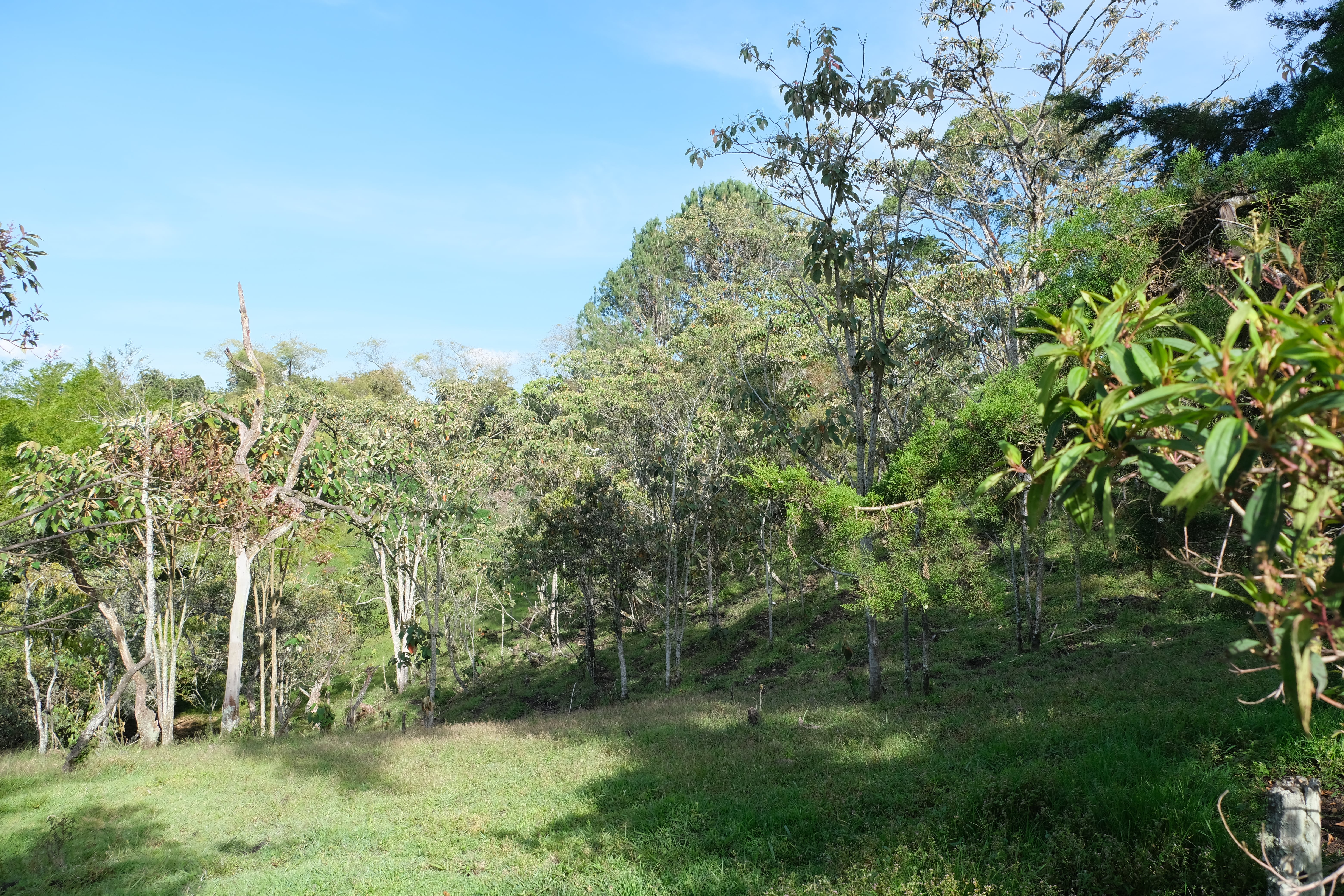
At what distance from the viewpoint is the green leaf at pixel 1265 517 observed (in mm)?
1129

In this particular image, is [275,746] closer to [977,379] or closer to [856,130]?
[856,130]

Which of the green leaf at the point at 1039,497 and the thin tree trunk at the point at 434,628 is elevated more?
the green leaf at the point at 1039,497

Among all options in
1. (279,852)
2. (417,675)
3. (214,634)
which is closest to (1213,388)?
(279,852)

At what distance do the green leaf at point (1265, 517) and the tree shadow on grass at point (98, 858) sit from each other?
679 centimetres

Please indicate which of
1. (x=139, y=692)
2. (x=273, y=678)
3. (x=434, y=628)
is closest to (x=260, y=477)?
(x=139, y=692)

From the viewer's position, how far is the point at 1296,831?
2.81 m

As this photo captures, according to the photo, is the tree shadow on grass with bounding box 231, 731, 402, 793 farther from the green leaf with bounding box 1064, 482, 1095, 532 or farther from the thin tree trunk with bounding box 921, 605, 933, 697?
the green leaf with bounding box 1064, 482, 1095, 532

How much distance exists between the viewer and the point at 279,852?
6.22 meters

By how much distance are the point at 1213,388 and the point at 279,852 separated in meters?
7.30

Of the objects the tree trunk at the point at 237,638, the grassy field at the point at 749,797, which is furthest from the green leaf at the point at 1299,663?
the tree trunk at the point at 237,638

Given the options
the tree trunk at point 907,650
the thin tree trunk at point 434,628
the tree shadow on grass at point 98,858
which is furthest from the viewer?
the thin tree trunk at point 434,628

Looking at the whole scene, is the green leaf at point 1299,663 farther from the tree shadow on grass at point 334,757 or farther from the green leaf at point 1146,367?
the tree shadow on grass at point 334,757

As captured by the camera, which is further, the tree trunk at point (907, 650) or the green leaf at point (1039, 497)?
the tree trunk at point (907, 650)

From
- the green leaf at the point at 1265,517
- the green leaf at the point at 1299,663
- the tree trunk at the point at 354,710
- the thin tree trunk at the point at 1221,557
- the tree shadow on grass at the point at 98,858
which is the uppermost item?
the green leaf at the point at 1265,517
